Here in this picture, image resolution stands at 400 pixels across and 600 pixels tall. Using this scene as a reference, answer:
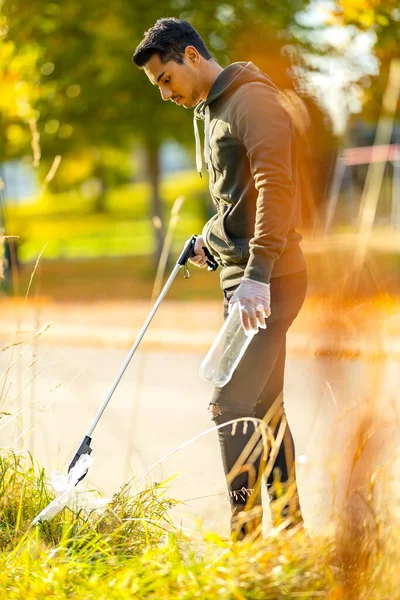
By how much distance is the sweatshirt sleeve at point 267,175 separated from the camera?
331cm

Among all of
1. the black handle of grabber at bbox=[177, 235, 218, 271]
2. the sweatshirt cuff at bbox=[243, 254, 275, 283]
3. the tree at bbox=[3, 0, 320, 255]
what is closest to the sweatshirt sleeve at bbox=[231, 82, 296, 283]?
the sweatshirt cuff at bbox=[243, 254, 275, 283]

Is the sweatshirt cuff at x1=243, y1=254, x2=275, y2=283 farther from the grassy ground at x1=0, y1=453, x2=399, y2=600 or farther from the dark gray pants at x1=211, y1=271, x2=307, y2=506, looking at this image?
the grassy ground at x1=0, y1=453, x2=399, y2=600

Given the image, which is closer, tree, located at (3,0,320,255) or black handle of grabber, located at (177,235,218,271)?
black handle of grabber, located at (177,235,218,271)

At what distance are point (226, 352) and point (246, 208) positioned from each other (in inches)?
18.4

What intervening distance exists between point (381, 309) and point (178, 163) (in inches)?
2283

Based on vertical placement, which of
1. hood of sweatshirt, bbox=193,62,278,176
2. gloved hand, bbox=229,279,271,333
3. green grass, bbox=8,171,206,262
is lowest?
green grass, bbox=8,171,206,262

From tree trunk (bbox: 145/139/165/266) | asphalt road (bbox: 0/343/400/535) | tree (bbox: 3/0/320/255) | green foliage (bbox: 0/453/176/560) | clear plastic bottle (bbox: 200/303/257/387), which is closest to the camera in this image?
asphalt road (bbox: 0/343/400/535)

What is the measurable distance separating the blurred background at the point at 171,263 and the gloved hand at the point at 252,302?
0.16 m

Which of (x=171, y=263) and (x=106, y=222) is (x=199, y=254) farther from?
(x=106, y=222)

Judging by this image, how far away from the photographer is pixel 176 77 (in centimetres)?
350

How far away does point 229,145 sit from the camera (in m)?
3.45

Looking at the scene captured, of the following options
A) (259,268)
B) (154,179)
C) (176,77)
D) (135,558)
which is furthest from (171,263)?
(135,558)

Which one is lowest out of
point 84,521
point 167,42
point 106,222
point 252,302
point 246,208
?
point 106,222

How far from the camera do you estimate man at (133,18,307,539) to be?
10.9ft
